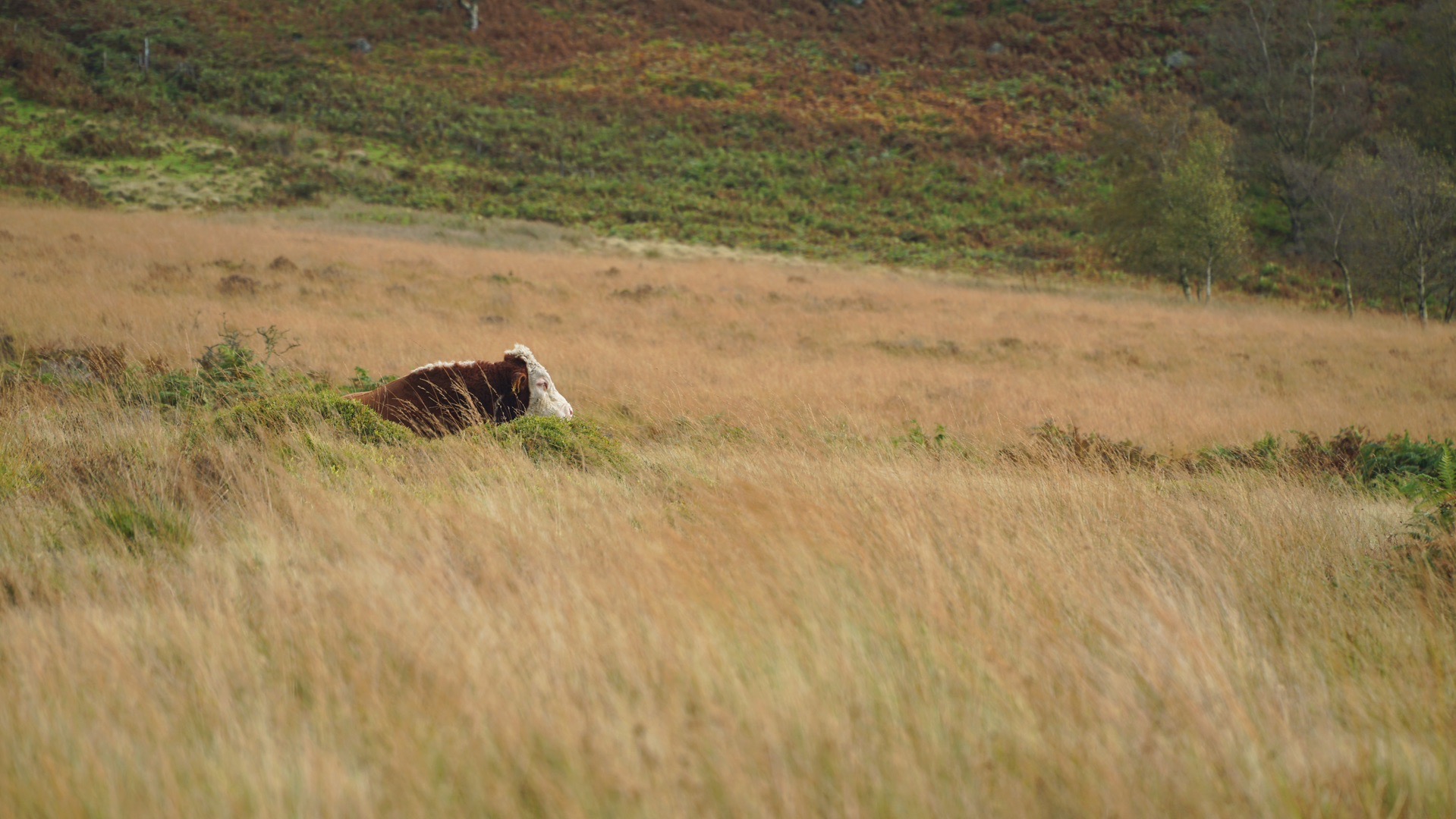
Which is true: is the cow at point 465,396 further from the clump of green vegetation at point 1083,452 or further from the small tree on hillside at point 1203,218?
the small tree on hillside at point 1203,218

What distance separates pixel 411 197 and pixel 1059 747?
32.5 meters

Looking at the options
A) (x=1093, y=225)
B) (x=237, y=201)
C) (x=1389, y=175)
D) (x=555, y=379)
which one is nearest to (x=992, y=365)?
(x=555, y=379)

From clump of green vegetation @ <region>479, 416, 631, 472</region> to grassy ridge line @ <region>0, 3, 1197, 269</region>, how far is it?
2383cm

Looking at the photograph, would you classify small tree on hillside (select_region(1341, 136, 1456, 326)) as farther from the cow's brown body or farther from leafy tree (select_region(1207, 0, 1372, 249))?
the cow's brown body

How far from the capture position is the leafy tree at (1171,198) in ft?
76.5

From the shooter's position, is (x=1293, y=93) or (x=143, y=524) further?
(x=1293, y=93)

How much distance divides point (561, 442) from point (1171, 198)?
24.0 m

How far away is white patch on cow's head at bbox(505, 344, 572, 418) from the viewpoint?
18.8 ft

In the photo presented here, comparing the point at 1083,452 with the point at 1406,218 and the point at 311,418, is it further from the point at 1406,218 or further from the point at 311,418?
the point at 1406,218

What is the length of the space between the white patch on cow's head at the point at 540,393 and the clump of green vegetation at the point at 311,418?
2.94 ft

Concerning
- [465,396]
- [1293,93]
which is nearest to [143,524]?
[465,396]

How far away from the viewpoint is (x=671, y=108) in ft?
145

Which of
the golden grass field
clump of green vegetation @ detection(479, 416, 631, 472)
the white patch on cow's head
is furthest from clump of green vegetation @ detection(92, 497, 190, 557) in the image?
the white patch on cow's head

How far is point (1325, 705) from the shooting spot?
226cm
